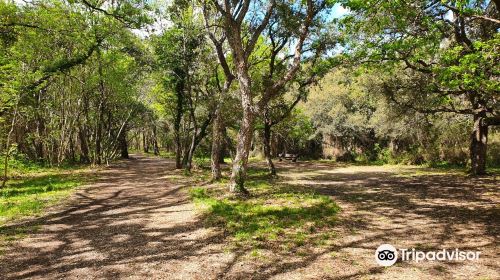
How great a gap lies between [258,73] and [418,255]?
16.9 meters

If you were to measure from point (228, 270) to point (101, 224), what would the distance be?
4.91 meters

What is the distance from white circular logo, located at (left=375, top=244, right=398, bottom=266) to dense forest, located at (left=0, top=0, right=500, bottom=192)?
5.39m

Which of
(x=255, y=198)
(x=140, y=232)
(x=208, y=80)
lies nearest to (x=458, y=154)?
(x=208, y=80)

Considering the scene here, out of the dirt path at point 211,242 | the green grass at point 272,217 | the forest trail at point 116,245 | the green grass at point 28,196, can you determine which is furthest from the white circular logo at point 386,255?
the green grass at point 28,196

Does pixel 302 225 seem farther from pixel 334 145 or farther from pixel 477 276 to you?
pixel 334 145

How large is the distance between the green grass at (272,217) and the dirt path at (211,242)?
0.45m

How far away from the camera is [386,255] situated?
6.73 meters

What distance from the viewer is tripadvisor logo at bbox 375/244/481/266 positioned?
6.54 m

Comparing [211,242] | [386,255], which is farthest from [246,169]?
[386,255]

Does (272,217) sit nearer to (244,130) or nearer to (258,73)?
(244,130)

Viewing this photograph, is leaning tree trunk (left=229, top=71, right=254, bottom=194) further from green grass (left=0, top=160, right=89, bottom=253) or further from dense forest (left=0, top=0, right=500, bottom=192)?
green grass (left=0, top=160, right=89, bottom=253)

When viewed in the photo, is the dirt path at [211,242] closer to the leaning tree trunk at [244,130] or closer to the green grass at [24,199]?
the green grass at [24,199]

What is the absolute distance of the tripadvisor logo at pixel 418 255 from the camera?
257 inches

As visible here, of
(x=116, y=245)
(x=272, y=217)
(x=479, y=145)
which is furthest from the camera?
(x=479, y=145)
